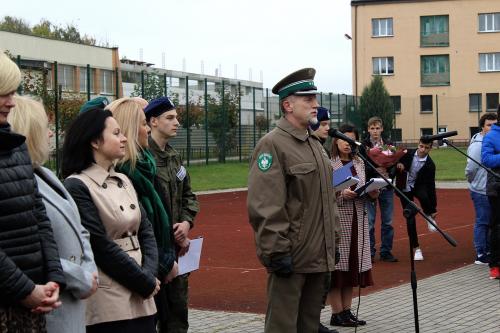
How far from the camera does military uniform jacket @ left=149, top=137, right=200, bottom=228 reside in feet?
21.0

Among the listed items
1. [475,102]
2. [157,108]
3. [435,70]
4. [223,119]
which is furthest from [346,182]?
[435,70]

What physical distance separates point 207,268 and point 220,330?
4.22 meters

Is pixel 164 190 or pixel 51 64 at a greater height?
pixel 51 64

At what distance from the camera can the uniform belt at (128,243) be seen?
499 cm

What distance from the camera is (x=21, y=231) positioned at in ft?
13.0

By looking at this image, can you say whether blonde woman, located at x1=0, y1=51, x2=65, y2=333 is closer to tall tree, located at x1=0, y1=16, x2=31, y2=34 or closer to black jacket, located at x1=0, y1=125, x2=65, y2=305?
black jacket, located at x1=0, y1=125, x2=65, y2=305

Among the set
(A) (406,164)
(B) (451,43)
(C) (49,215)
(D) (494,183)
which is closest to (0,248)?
(C) (49,215)

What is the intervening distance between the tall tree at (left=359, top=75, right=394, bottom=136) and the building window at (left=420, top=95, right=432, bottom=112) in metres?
10.4

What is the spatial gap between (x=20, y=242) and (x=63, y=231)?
1.35ft

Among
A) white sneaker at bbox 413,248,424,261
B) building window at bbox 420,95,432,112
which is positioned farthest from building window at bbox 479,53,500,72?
white sneaker at bbox 413,248,424,261

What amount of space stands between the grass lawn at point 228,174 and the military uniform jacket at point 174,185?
21.8m

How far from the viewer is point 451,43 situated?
7169cm

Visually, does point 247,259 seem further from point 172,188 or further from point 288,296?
point 288,296

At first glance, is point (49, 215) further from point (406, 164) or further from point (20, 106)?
point (406, 164)
